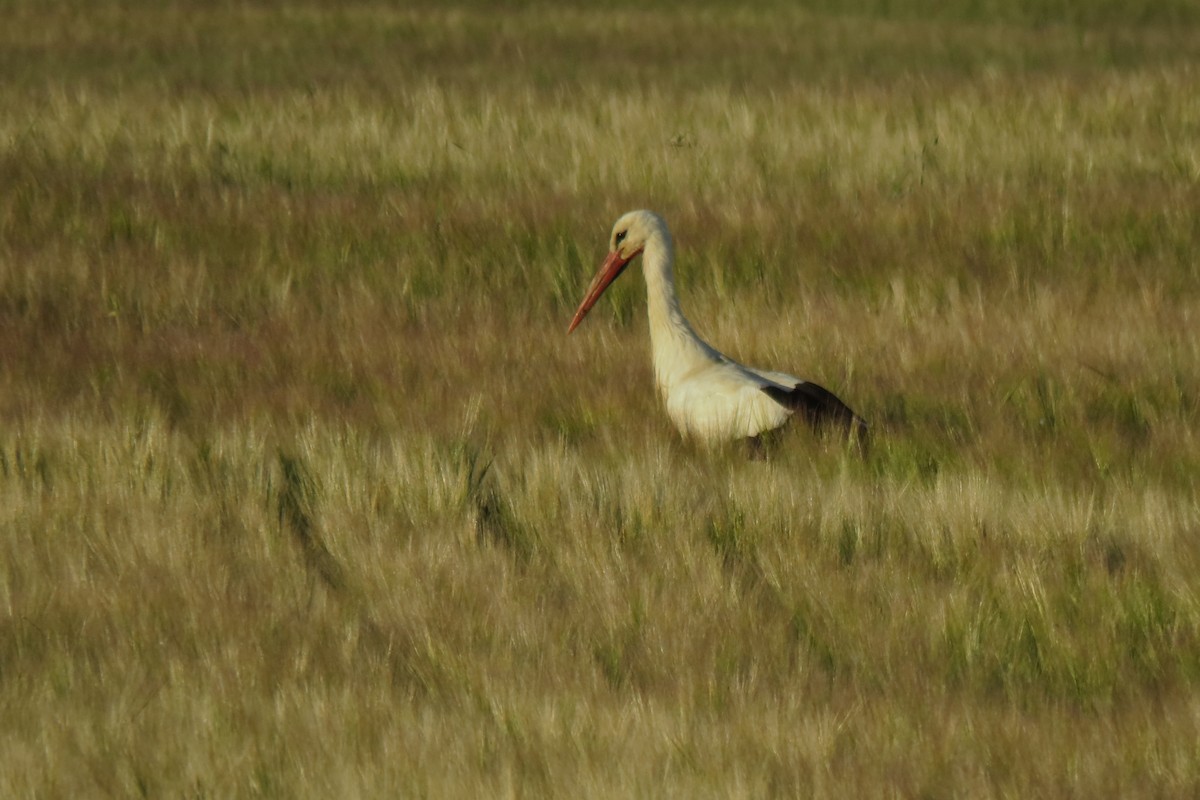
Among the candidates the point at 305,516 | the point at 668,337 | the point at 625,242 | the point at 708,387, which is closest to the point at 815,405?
the point at 708,387

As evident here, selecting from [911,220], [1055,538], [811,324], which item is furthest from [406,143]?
[1055,538]

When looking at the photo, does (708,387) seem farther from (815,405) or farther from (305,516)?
(305,516)

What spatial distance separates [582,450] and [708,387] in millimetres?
457

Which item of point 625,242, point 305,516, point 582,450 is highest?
point 625,242

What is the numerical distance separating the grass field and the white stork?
15cm

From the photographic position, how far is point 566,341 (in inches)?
270

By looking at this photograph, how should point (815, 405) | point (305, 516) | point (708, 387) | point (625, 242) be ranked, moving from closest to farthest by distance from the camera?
1. point (305, 516)
2. point (815, 405)
3. point (708, 387)
4. point (625, 242)

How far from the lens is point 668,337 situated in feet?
19.3

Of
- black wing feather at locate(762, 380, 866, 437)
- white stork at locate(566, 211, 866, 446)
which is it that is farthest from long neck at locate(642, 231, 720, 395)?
black wing feather at locate(762, 380, 866, 437)

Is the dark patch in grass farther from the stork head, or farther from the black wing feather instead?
the stork head

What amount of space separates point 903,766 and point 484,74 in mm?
11017

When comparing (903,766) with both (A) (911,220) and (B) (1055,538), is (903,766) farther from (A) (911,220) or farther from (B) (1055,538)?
(A) (911,220)

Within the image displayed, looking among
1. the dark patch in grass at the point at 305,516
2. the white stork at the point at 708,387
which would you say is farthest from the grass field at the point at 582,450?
the white stork at the point at 708,387

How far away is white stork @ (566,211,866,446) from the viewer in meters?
5.31
